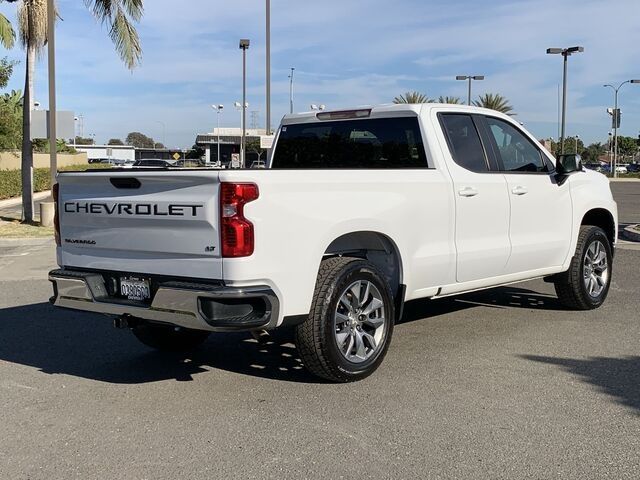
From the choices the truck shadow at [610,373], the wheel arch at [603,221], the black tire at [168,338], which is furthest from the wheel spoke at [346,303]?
the wheel arch at [603,221]

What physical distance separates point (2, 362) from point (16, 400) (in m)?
1.09

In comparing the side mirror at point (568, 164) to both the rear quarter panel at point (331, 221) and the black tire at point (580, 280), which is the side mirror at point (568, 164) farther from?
the rear quarter panel at point (331, 221)

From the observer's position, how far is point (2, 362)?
5750mm

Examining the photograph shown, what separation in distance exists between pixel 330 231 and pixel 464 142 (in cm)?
201

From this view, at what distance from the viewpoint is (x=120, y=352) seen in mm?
6055

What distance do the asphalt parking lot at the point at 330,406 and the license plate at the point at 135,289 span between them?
72cm

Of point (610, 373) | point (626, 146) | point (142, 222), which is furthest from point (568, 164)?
point (626, 146)

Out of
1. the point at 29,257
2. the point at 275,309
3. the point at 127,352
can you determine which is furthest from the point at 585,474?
the point at 29,257

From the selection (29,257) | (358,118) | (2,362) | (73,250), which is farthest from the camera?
(29,257)

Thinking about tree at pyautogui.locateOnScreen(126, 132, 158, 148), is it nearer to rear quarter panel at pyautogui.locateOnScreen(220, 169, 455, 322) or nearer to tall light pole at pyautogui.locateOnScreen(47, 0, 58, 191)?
tall light pole at pyautogui.locateOnScreen(47, 0, 58, 191)

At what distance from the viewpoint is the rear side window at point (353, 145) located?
19.9 ft

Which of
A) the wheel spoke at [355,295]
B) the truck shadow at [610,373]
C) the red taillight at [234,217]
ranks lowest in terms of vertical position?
the truck shadow at [610,373]

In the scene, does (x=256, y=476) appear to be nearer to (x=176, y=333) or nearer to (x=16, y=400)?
(x=16, y=400)

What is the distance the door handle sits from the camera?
581 centimetres
